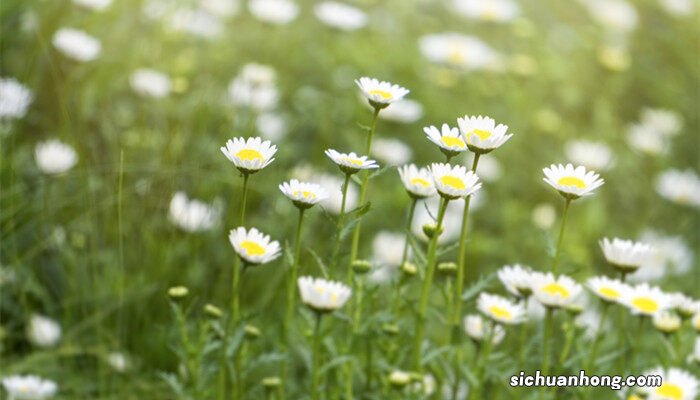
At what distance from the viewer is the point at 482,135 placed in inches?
57.8

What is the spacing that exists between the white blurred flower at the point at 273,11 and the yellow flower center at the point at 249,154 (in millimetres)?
2479

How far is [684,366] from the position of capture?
94.5 inches

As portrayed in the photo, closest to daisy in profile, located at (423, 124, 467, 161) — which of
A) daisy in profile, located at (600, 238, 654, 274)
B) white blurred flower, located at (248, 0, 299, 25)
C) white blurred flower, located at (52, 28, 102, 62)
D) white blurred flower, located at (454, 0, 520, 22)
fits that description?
daisy in profile, located at (600, 238, 654, 274)

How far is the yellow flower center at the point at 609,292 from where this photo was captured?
1.71m

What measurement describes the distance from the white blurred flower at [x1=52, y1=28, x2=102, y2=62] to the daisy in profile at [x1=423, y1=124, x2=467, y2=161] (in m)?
1.74

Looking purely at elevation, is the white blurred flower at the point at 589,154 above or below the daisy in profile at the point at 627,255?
above

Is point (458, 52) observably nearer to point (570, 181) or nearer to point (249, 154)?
point (570, 181)

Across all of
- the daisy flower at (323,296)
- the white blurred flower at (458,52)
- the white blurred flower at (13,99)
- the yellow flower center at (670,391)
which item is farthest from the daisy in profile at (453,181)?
the white blurred flower at (458,52)

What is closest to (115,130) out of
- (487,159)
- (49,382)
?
(49,382)

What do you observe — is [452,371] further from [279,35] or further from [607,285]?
[279,35]

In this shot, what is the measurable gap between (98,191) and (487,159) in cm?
170

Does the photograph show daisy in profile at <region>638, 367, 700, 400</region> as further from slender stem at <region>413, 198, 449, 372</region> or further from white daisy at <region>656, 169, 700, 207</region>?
white daisy at <region>656, 169, 700, 207</region>

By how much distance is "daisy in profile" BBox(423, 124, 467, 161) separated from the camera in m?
1.46

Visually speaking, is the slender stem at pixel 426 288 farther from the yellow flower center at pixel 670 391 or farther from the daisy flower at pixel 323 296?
the yellow flower center at pixel 670 391
